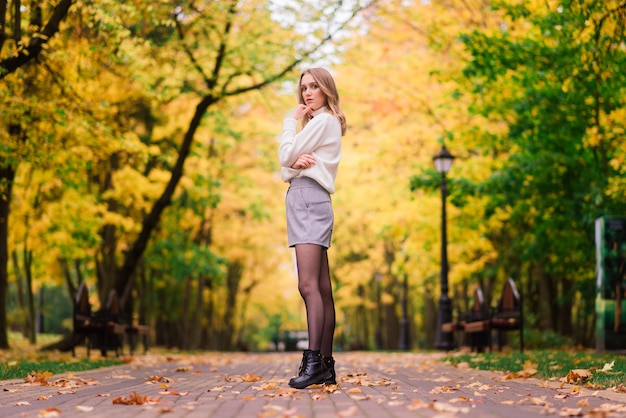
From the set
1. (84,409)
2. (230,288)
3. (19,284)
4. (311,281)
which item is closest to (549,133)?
(311,281)

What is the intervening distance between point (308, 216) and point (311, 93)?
1017 millimetres

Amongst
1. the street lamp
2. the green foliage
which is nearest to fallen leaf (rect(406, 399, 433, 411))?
the green foliage

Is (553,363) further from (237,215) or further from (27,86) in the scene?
(237,215)

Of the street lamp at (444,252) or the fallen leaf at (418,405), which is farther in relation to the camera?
the street lamp at (444,252)

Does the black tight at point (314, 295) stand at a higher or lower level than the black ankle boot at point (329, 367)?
higher

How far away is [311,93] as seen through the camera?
7281mm

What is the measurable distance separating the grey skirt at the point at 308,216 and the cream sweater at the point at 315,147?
0.10 m

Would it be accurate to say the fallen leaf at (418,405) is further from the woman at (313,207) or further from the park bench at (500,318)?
the park bench at (500,318)

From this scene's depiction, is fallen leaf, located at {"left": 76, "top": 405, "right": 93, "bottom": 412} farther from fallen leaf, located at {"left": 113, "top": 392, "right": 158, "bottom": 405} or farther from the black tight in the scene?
the black tight

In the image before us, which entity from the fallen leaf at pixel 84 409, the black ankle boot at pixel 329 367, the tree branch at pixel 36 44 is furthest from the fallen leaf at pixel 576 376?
the tree branch at pixel 36 44

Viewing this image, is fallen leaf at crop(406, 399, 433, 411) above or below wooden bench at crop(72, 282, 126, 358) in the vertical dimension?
below

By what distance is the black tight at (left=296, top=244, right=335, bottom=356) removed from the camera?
270 inches

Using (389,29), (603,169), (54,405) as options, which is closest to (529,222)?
(603,169)

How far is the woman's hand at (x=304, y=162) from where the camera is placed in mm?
7028
